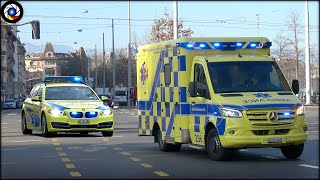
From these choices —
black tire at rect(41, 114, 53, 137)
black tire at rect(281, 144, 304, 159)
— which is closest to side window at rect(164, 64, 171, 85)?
black tire at rect(281, 144, 304, 159)

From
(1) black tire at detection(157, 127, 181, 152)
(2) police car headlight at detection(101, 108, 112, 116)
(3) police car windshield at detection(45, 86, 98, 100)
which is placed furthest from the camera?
(3) police car windshield at detection(45, 86, 98, 100)

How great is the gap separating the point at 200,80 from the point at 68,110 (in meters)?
7.37

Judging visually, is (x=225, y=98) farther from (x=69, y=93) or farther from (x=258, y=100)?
(x=69, y=93)

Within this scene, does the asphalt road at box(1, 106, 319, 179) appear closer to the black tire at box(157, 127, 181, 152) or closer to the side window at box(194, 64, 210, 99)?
the black tire at box(157, 127, 181, 152)

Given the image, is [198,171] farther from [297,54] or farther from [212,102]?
[297,54]

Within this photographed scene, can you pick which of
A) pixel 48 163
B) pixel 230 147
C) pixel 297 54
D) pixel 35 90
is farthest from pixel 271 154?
pixel 297 54

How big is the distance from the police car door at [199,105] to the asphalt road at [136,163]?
572 millimetres

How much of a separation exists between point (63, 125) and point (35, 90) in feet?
11.6

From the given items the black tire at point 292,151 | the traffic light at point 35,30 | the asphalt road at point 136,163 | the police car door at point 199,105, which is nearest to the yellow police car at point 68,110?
the asphalt road at point 136,163

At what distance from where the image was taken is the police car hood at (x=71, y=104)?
21.2m

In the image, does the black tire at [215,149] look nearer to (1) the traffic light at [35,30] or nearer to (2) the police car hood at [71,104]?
(2) the police car hood at [71,104]

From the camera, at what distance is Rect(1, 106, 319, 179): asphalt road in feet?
39.6

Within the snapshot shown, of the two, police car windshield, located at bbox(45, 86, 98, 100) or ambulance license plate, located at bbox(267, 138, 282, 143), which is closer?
ambulance license plate, located at bbox(267, 138, 282, 143)

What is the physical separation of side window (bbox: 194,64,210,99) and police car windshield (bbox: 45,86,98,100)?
8029mm
